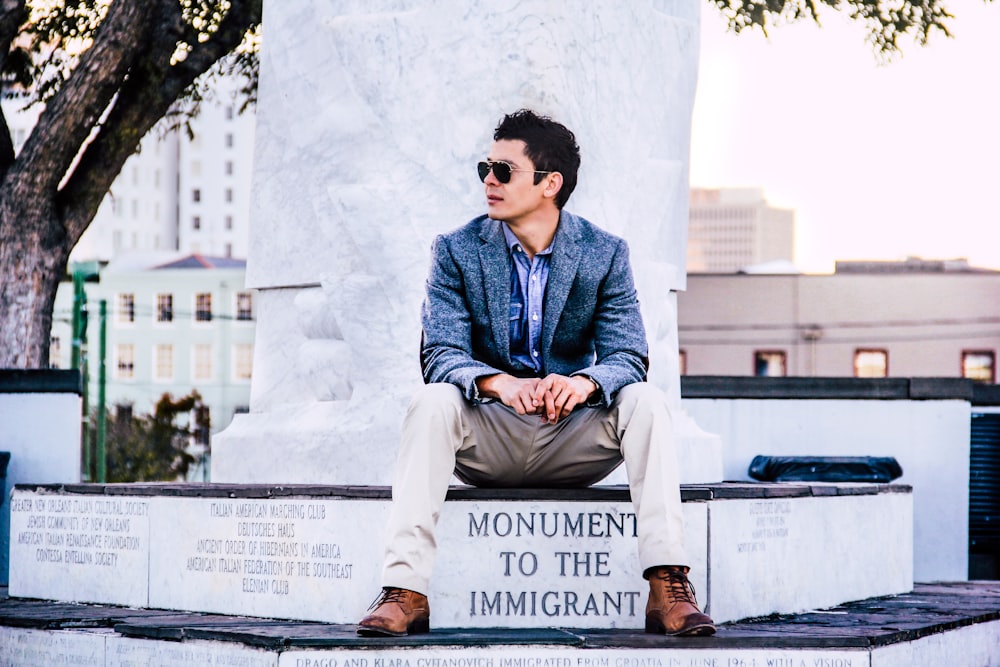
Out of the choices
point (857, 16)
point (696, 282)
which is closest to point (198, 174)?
point (696, 282)

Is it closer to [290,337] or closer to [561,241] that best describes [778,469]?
[290,337]

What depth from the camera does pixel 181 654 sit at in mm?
5809

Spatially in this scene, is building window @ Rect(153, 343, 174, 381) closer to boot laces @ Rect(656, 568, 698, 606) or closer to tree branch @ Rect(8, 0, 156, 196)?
tree branch @ Rect(8, 0, 156, 196)

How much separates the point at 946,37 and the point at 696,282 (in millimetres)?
36272

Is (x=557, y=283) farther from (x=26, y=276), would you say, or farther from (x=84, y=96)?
(x=26, y=276)

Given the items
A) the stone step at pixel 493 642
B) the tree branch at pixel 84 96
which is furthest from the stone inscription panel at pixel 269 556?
the tree branch at pixel 84 96

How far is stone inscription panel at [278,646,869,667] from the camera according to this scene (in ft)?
17.4

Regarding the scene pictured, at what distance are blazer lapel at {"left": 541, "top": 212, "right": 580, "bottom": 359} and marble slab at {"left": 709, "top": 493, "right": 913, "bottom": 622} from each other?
0.95m

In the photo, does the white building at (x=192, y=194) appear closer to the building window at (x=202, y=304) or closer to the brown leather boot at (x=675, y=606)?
the building window at (x=202, y=304)

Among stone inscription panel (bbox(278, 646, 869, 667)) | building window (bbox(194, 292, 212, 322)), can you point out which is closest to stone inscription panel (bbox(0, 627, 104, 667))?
stone inscription panel (bbox(278, 646, 869, 667))

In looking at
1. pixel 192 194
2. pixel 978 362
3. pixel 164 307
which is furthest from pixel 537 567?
pixel 192 194

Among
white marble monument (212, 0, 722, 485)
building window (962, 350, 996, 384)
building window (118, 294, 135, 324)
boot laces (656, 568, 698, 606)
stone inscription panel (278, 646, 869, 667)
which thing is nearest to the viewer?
stone inscription panel (278, 646, 869, 667)

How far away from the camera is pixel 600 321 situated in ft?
19.4

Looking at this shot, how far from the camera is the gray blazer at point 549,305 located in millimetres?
5789
